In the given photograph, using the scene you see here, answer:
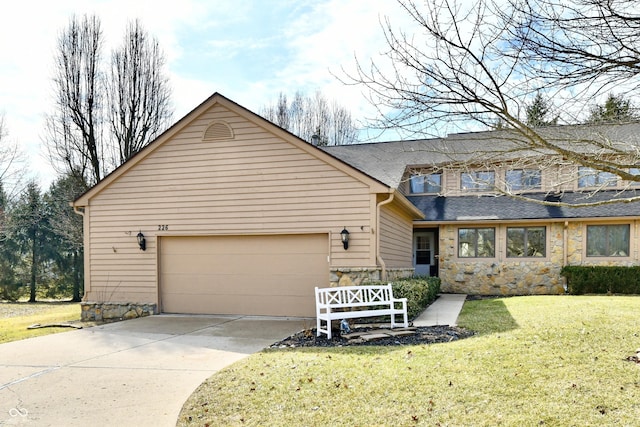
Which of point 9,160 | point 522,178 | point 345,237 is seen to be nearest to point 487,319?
point 522,178

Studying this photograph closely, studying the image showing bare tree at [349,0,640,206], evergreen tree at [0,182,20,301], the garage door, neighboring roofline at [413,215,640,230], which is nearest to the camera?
bare tree at [349,0,640,206]

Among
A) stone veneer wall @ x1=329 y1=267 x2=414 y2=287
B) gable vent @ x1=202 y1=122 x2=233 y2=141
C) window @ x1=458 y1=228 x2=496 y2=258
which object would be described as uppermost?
gable vent @ x1=202 y1=122 x2=233 y2=141

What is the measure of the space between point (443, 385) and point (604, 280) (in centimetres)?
1166

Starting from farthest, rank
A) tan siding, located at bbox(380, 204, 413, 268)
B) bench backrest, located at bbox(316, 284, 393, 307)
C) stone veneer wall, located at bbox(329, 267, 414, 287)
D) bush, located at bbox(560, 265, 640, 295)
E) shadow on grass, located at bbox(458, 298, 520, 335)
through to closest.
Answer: bush, located at bbox(560, 265, 640, 295), tan siding, located at bbox(380, 204, 413, 268), stone veneer wall, located at bbox(329, 267, 414, 287), bench backrest, located at bbox(316, 284, 393, 307), shadow on grass, located at bbox(458, 298, 520, 335)

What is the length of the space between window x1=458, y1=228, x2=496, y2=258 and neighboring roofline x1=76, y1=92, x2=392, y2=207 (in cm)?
705

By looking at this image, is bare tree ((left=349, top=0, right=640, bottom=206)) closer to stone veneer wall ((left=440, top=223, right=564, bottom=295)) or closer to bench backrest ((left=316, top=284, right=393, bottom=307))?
bench backrest ((left=316, top=284, right=393, bottom=307))

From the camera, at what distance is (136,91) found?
2023 centimetres

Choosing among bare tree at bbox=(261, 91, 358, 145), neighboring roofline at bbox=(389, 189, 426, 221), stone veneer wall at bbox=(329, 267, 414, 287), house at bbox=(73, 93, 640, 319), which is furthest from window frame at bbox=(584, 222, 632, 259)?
bare tree at bbox=(261, 91, 358, 145)

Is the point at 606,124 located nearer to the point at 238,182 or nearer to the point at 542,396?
the point at 542,396

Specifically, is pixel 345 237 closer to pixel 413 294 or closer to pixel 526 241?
pixel 413 294

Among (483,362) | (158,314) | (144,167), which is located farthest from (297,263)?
(483,362)

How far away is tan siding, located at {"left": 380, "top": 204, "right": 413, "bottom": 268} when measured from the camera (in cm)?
1082

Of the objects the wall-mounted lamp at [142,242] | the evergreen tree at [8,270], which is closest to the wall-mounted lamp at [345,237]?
the wall-mounted lamp at [142,242]

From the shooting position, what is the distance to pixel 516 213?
15.2 m
